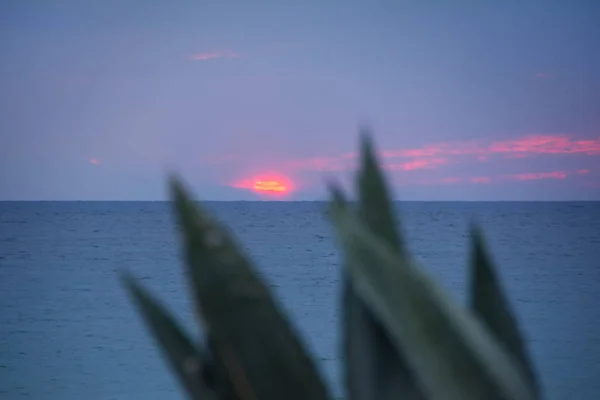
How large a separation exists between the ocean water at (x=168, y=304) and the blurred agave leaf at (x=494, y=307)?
0.20 ft

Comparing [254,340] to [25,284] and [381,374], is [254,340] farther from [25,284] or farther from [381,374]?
[25,284]

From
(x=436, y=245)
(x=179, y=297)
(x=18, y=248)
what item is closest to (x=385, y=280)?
(x=179, y=297)

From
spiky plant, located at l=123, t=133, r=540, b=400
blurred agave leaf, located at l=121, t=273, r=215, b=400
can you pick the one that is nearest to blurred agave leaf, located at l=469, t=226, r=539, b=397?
spiky plant, located at l=123, t=133, r=540, b=400

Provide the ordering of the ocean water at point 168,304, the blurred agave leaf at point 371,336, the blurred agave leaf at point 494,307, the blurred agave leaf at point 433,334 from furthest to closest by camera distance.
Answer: the ocean water at point 168,304
the blurred agave leaf at point 494,307
the blurred agave leaf at point 371,336
the blurred agave leaf at point 433,334

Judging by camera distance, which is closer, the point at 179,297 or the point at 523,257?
the point at 179,297

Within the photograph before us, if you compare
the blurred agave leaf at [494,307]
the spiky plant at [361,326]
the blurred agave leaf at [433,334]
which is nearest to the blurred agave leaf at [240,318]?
the spiky plant at [361,326]

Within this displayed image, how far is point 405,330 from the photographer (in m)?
0.66

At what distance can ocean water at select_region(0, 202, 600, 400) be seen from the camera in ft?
38.8

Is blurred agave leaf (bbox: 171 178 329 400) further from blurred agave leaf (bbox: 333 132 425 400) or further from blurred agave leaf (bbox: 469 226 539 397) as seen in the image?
blurred agave leaf (bbox: 469 226 539 397)

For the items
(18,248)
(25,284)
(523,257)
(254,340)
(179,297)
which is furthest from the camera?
(18,248)

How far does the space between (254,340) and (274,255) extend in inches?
1466

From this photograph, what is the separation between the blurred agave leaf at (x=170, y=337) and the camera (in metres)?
0.81

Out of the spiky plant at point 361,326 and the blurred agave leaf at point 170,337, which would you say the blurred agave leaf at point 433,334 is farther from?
the blurred agave leaf at point 170,337

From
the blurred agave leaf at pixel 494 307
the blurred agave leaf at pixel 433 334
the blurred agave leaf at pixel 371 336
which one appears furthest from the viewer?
the blurred agave leaf at pixel 494 307
